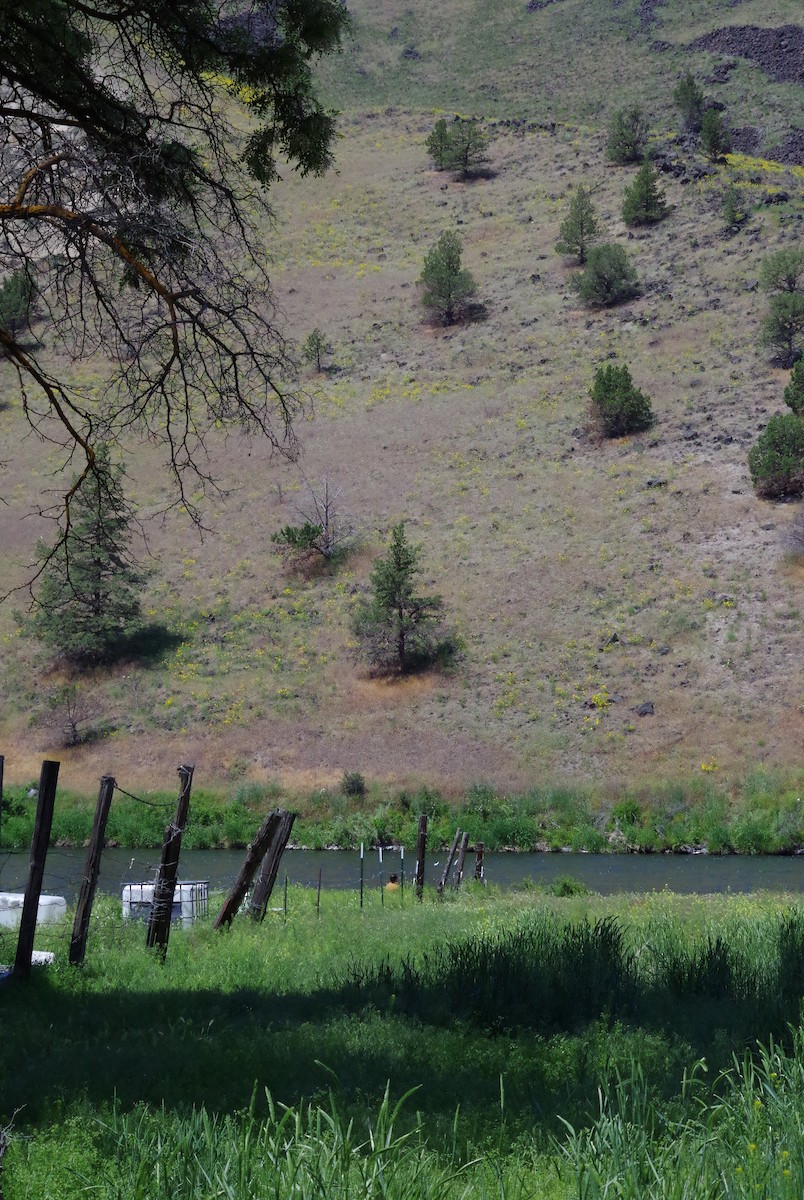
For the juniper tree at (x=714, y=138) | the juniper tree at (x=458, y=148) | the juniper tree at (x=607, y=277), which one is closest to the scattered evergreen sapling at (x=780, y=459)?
the juniper tree at (x=607, y=277)

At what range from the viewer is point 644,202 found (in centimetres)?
7169

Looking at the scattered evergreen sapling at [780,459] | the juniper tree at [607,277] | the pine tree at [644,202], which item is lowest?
the scattered evergreen sapling at [780,459]

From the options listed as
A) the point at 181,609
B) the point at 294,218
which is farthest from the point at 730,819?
the point at 294,218

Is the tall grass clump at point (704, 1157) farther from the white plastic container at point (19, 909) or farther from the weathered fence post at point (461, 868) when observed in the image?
the weathered fence post at point (461, 868)

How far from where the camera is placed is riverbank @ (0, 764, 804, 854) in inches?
1357

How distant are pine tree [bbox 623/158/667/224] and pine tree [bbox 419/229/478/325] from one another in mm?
11996

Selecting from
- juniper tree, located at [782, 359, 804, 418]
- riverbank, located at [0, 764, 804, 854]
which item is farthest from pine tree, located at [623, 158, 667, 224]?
riverbank, located at [0, 764, 804, 854]

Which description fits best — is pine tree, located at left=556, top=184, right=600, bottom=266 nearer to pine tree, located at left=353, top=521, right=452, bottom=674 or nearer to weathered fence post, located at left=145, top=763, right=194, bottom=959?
pine tree, located at left=353, top=521, right=452, bottom=674

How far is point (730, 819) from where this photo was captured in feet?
115

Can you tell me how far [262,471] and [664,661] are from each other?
25.1m

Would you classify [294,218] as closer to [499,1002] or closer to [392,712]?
[392,712]

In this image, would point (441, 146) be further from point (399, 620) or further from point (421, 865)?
point (421, 865)

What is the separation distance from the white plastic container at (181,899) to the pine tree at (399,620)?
85.3ft

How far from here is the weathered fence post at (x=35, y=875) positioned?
29.9 ft
